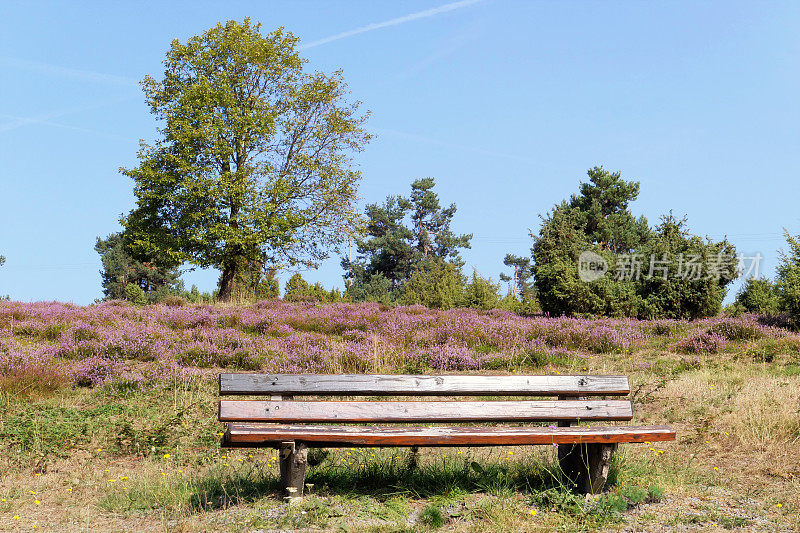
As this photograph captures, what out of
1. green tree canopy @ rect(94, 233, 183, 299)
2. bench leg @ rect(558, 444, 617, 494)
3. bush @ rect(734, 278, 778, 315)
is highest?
green tree canopy @ rect(94, 233, 183, 299)

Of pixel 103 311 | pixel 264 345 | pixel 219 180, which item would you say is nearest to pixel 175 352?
pixel 264 345

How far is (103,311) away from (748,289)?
22.9 m

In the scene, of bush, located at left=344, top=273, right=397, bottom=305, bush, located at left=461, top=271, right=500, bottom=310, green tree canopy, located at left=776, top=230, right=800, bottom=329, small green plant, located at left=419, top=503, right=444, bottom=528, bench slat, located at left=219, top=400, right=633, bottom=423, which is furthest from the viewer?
bush, located at left=344, top=273, right=397, bottom=305

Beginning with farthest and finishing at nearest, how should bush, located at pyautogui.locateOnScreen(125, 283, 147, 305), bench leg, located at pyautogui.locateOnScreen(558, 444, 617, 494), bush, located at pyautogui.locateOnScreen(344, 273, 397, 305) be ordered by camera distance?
bush, located at pyautogui.locateOnScreen(344, 273, 397, 305)
bush, located at pyautogui.locateOnScreen(125, 283, 147, 305)
bench leg, located at pyautogui.locateOnScreen(558, 444, 617, 494)

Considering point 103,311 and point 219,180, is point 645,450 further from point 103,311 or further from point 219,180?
point 219,180

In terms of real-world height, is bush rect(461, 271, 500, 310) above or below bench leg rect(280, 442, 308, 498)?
above

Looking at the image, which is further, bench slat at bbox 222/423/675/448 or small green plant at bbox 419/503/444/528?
bench slat at bbox 222/423/675/448

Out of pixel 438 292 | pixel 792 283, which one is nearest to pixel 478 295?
pixel 438 292

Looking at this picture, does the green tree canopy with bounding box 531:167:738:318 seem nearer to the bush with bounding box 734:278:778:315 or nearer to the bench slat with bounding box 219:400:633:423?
the bush with bounding box 734:278:778:315

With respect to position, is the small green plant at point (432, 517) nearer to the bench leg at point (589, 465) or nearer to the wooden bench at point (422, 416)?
the wooden bench at point (422, 416)

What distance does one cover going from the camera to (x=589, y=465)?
193 inches

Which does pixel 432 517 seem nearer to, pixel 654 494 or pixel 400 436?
pixel 400 436

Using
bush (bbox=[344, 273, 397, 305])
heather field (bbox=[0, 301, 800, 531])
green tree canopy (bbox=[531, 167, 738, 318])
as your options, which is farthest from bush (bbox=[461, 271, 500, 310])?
bush (bbox=[344, 273, 397, 305])

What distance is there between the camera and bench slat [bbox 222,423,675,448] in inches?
171
